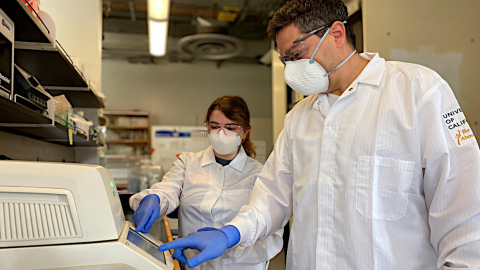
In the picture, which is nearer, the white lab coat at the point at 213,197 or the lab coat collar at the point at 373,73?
the lab coat collar at the point at 373,73

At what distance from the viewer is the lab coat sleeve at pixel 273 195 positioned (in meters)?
1.29

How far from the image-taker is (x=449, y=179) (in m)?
0.94

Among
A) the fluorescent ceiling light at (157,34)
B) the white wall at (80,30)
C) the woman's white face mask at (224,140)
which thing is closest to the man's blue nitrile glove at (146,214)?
the woman's white face mask at (224,140)

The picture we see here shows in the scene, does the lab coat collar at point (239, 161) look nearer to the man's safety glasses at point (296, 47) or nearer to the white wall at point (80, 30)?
the man's safety glasses at point (296, 47)

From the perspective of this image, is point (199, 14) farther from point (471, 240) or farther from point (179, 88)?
point (471, 240)

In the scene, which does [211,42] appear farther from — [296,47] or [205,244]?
[205,244]

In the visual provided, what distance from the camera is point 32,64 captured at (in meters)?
1.71

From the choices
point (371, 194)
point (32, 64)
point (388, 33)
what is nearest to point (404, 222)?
point (371, 194)

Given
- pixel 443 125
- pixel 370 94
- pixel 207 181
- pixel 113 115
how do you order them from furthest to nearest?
pixel 113 115, pixel 207 181, pixel 370 94, pixel 443 125

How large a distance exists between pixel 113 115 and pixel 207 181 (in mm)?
6845

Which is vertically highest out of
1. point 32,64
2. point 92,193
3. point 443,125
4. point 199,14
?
point 199,14

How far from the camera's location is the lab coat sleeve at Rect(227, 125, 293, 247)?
129 centimetres

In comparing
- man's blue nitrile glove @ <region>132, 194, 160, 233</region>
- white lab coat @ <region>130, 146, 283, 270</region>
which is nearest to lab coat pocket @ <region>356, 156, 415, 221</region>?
white lab coat @ <region>130, 146, 283, 270</region>

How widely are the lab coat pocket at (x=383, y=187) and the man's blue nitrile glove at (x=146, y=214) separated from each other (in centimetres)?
70
